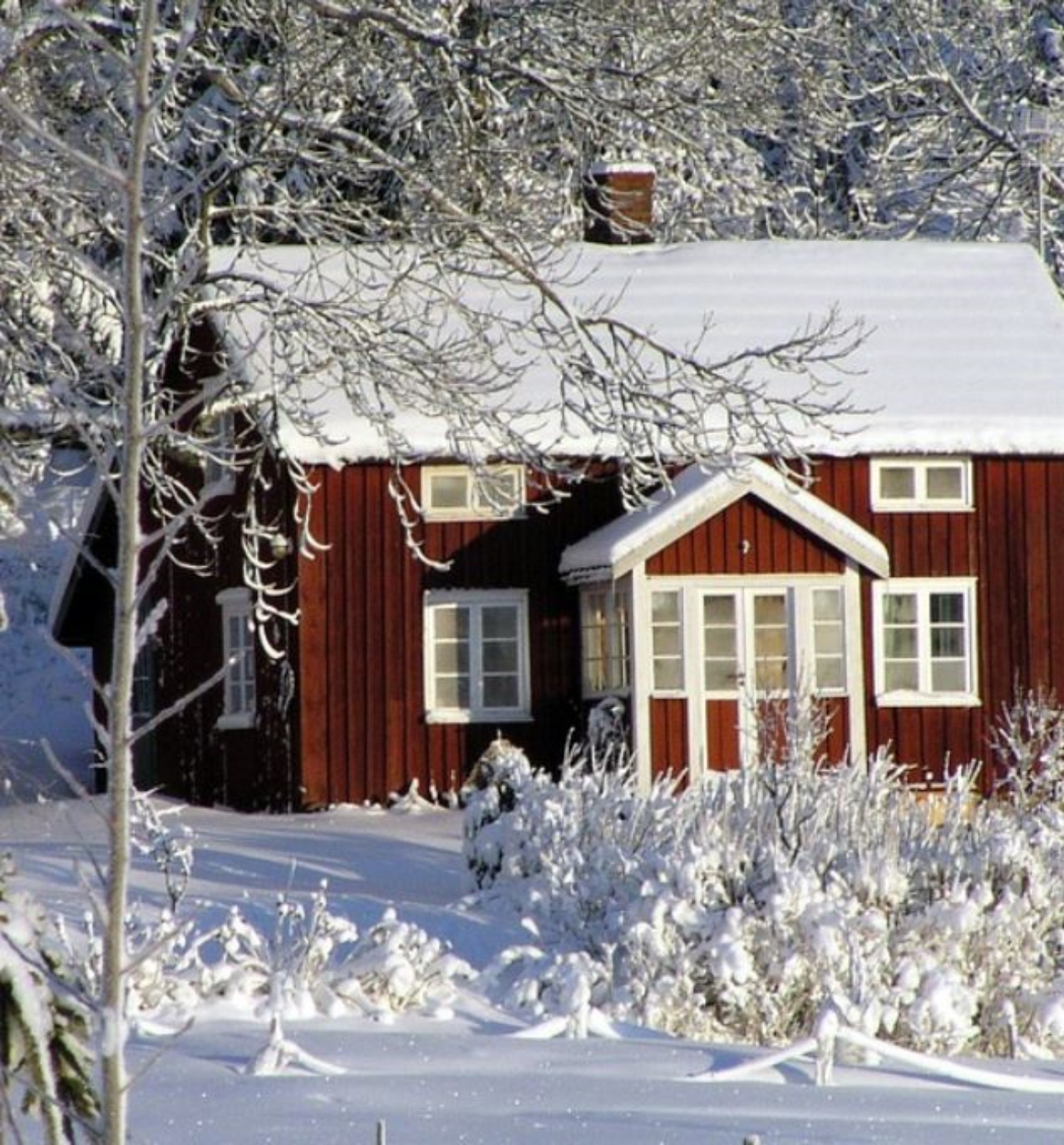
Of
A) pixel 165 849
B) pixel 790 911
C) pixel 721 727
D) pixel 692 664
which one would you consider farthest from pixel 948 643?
pixel 790 911

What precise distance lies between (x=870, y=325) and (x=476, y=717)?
6118 mm

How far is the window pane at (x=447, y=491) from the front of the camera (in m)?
23.2

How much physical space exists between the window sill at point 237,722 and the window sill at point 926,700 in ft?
20.1

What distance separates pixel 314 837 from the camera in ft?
64.1

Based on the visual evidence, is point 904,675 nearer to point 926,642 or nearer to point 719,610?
point 926,642

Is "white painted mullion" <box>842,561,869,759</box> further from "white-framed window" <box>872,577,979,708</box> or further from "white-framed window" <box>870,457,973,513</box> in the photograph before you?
"white-framed window" <box>870,457,973,513</box>

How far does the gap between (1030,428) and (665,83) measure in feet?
35.6

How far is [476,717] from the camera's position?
76.0 ft

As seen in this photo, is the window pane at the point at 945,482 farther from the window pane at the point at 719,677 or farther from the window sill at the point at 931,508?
the window pane at the point at 719,677

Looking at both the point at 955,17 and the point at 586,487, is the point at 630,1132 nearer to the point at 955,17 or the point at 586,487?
the point at 586,487

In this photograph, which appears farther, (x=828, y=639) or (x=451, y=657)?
(x=451, y=657)

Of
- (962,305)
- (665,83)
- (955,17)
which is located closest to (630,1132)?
(665,83)

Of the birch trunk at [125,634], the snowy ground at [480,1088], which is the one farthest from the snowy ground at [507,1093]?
the birch trunk at [125,634]

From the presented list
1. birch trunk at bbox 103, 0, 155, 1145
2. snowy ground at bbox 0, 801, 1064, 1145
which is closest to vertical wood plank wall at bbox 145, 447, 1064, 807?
snowy ground at bbox 0, 801, 1064, 1145
